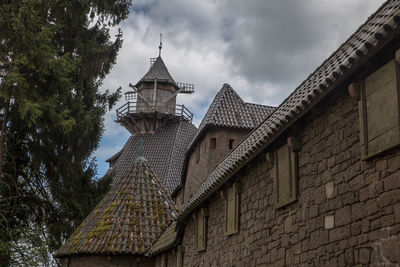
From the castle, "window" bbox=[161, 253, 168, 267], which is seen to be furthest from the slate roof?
the castle

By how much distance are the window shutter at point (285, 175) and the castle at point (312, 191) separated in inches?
0.6

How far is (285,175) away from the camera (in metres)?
A: 7.94

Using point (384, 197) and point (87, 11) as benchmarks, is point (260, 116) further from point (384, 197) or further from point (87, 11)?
point (384, 197)

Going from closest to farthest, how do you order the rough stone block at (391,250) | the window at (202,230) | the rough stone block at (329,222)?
the rough stone block at (391,250) → the rough stone block at (329,222) → the window at (202,230)

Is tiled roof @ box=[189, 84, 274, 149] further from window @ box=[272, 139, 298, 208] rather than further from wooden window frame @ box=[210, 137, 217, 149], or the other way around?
window @ box=[272, 139, 298, 208]

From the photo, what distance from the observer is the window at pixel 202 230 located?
11.7 meters

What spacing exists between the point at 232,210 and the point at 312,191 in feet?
10.6

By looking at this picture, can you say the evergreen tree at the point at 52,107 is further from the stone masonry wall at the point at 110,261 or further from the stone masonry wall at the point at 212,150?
the stone masonry wall at the point at 212,150

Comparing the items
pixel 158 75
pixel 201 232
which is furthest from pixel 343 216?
pixel 158 75

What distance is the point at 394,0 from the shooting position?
6699 millimetres

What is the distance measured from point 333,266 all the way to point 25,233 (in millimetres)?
7937

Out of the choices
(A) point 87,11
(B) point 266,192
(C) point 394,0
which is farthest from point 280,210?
(A) point 87,11

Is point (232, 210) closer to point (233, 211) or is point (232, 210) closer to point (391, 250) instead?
point (233, 211)

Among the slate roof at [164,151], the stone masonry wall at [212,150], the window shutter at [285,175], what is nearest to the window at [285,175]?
the window shutter at [285,175]
